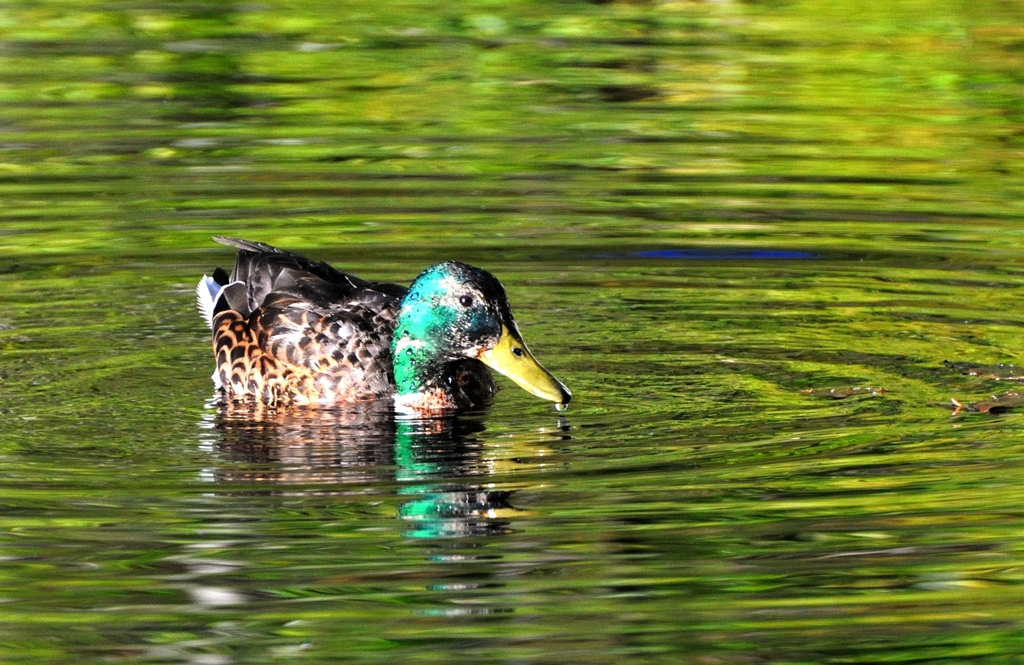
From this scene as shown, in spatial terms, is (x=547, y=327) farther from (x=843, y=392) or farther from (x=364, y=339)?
(x=843, y=392)

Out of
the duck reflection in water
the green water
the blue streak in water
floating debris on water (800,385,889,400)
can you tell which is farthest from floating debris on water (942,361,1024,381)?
the blue streak in water

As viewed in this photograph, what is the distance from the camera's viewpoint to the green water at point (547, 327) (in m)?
6.66

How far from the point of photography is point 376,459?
27.3ft

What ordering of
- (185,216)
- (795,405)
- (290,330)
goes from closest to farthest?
(795,405) < (290,330) < (185,216)

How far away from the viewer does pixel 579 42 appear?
674 inches

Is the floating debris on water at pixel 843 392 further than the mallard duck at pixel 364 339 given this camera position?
No

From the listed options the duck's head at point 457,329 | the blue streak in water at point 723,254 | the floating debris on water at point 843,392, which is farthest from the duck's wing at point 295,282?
the blue streak in water at point 723,254

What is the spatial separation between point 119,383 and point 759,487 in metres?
3.22

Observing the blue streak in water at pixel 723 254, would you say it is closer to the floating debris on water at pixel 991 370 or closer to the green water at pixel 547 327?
the green water at pixel 547 327

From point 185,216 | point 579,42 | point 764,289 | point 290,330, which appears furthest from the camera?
point 579,42

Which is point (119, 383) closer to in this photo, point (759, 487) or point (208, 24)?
point (759, 487)

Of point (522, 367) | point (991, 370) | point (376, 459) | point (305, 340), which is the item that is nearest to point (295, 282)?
point (305, 340)

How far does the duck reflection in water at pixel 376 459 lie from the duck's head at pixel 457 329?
9.8 inches

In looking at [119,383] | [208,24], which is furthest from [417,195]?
[208,24]
